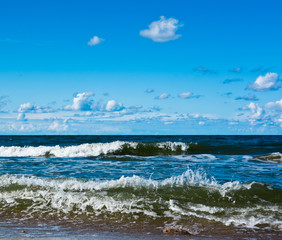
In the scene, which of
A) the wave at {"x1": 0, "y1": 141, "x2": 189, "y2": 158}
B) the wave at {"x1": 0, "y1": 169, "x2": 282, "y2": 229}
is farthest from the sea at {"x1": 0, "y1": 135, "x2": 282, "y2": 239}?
the wave at {"x1": 0, "y1": 141, "x2": 189, "y2": 158}

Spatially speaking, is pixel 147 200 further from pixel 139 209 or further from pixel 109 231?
pixel 109 231

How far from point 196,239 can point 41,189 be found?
4.84 meters

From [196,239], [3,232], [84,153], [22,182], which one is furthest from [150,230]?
[84,153]

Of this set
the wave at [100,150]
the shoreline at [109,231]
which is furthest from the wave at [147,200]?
the wave at [100,150]

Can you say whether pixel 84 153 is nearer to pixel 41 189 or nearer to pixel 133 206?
pixel 41 189

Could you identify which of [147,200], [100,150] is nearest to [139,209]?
[147,200]

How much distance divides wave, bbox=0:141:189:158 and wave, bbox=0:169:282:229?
1614cm

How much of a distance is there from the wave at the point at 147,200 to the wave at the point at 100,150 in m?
16.1

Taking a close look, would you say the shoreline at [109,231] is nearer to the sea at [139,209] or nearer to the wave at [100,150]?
the sea at [139,209]

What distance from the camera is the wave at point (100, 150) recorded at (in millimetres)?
25844

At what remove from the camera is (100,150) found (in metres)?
26.4

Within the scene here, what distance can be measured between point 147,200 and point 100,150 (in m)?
19.0

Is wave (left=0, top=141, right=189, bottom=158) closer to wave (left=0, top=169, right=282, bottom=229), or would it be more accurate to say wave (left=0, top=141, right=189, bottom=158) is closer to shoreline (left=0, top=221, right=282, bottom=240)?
wave (left=0, top=169, right=282, bottom=229)

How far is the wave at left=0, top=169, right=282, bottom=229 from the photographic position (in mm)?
6938
